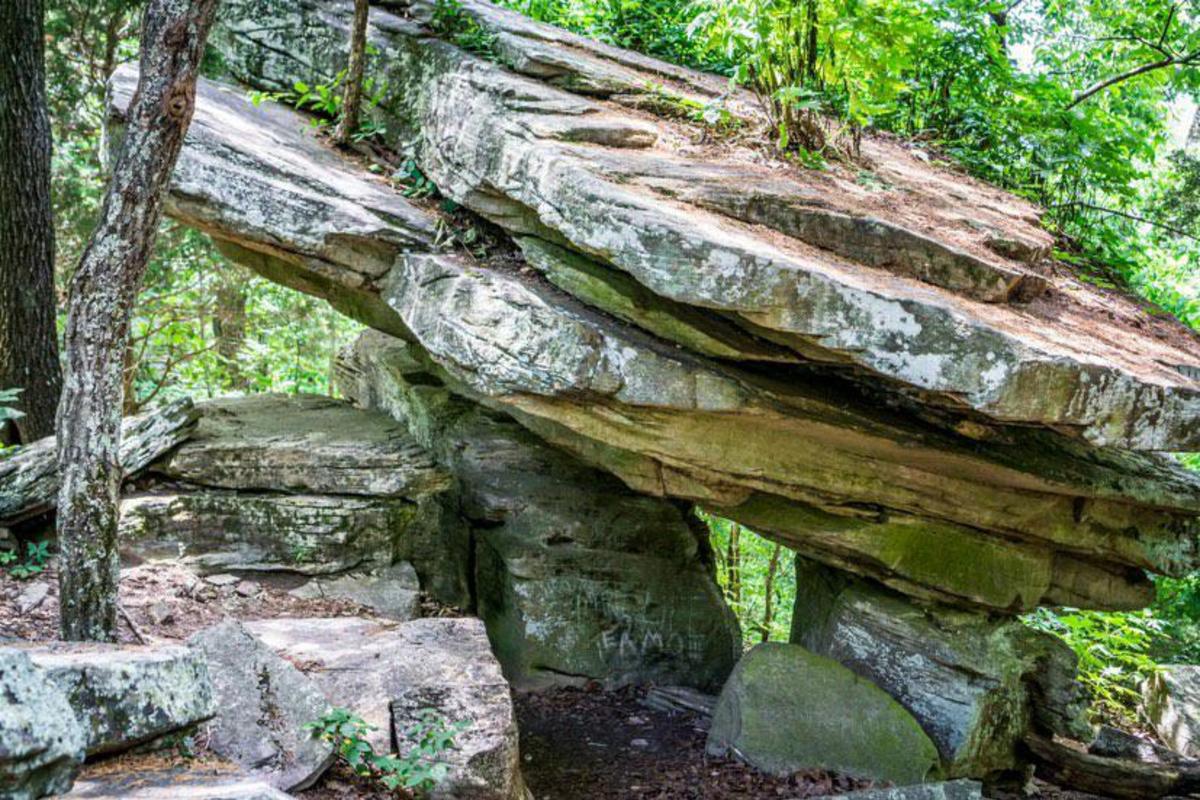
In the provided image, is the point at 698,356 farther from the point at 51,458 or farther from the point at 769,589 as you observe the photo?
the point at 769,589

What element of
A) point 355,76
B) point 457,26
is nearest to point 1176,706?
point 457,26

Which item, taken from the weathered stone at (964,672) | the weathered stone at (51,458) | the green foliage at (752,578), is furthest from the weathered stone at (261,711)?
the green foliage at (752,578)

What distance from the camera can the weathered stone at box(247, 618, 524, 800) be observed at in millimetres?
5574

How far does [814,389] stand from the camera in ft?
24.1

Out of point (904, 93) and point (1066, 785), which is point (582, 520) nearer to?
point (1066, 785)

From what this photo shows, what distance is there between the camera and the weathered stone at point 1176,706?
32.4 feet

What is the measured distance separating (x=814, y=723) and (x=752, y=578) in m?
9.97

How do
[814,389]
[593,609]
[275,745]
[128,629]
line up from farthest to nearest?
[593,609], [814,389], [128,629], [275,745]

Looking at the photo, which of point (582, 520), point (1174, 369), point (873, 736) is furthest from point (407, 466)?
point (1174, 369)

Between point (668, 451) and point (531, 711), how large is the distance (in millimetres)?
2907

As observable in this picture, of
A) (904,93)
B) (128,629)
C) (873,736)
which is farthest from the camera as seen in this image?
(904,93)

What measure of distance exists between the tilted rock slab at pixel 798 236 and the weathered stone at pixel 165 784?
368 centimetres

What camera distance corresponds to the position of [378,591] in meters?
→ 8.34

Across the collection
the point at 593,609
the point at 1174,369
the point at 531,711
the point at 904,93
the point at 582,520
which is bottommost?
the point at 531,711
